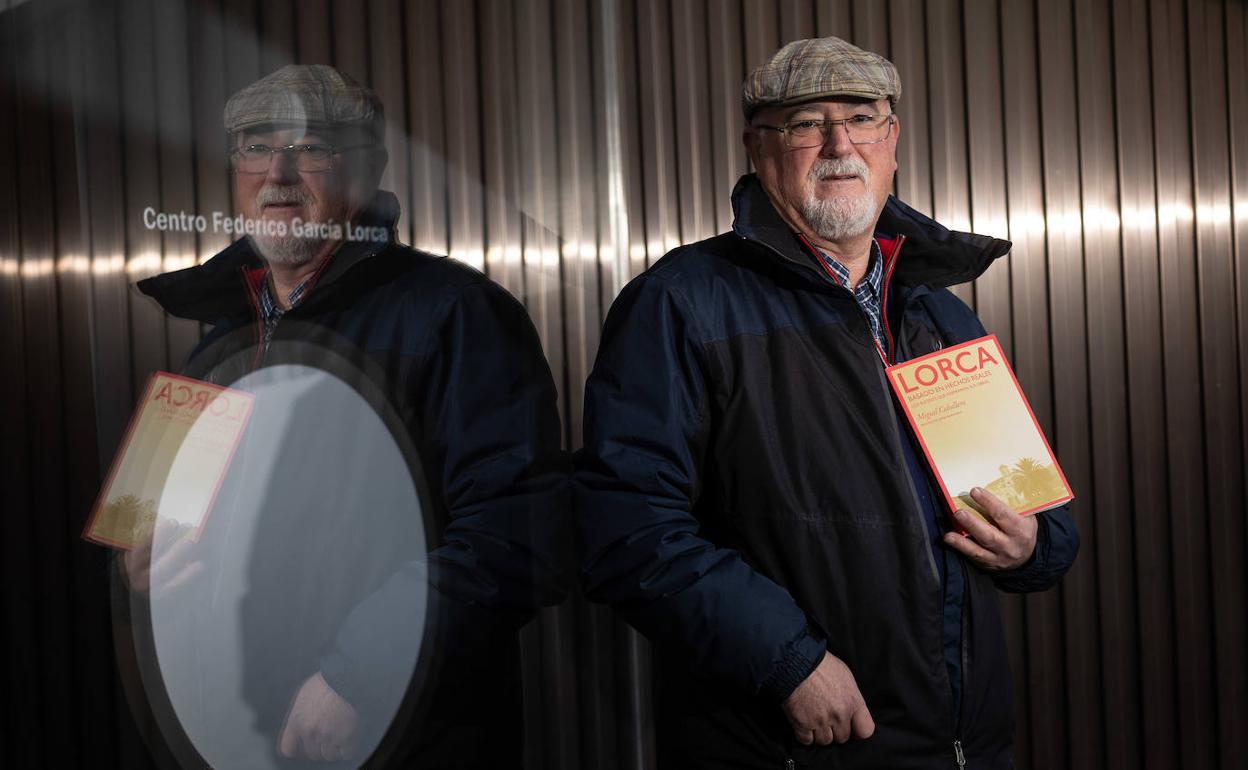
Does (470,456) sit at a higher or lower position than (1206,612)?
Result: higher

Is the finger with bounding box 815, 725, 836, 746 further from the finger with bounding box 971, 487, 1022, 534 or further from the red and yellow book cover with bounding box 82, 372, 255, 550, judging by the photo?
the red and yellow book cover with bounding box 82, 372, 255, 550

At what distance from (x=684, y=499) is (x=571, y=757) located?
19.5 inches

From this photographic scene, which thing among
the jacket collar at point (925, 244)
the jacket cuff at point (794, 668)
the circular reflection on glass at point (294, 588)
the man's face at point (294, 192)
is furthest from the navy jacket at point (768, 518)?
the man's face at point (294, 192)

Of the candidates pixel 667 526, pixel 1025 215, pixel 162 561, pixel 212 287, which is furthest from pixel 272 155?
pixel 1025 215

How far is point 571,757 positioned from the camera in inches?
62.1

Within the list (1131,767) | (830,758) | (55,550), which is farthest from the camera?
(1131,767)

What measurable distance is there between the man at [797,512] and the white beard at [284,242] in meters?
0.51

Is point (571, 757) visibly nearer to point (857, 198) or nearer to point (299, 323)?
point (299, 323)

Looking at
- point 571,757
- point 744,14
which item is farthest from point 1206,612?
point 744,14

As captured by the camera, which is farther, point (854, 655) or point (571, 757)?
point (571, 757)

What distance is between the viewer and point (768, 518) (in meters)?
1.46

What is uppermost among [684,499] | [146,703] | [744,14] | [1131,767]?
[744,14]

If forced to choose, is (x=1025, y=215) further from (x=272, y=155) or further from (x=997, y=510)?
(x=272, y=155)

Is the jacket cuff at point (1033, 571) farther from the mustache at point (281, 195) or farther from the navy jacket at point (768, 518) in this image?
the mustache at point (281, 195)
